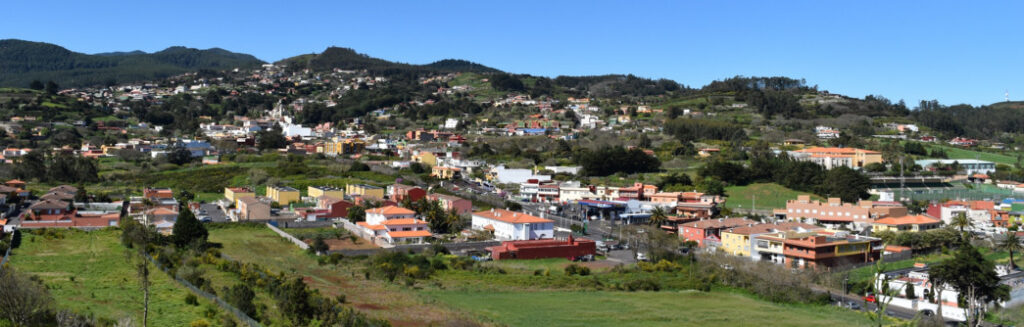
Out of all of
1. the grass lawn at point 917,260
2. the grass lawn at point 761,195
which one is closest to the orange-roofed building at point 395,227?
the grass lawn at point 917,260

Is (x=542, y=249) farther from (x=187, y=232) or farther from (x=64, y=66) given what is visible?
(x=64, y=66)

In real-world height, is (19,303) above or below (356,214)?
above

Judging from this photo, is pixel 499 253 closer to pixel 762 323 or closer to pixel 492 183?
pixel 762 323

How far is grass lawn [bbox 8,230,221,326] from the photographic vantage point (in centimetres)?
Result: 1617

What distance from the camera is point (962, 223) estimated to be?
99.7 ft

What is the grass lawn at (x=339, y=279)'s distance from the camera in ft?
57.8

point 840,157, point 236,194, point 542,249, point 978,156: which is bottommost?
point 542,249

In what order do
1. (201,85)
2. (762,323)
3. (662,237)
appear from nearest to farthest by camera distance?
(762,323)
(662,237)
(201,85)

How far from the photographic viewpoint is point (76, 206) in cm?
3306

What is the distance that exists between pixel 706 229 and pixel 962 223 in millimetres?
9638

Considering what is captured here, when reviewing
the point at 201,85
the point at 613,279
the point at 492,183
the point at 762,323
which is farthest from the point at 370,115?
the point at 762,323

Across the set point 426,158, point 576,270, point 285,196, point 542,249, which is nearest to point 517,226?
point 542,249

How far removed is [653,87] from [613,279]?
98.5 metres

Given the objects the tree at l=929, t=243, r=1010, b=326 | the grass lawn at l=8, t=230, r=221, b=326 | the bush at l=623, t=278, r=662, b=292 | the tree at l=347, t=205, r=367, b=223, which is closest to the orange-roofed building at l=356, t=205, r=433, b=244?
the tree at l=347, t=205, r=367, b=223
